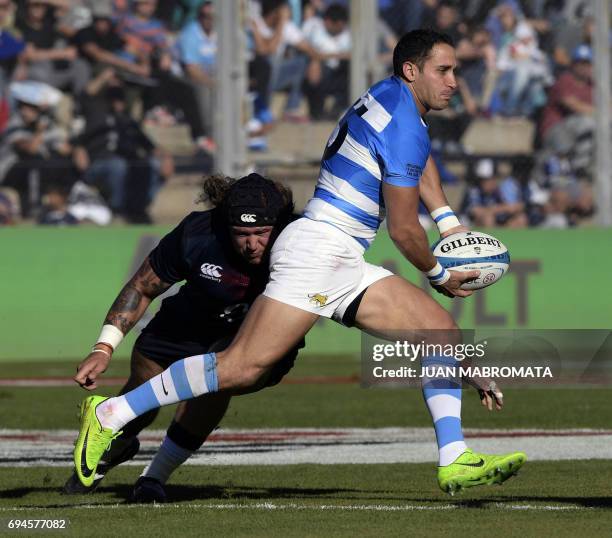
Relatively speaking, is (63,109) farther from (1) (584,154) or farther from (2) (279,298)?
(2) (279,298)

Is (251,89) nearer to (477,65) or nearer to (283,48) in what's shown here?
(283,48)

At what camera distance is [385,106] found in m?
6.85

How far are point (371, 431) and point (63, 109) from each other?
9.29 m

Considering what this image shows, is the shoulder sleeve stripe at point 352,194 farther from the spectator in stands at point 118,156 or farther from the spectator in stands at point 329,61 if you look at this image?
the spectator in stands at point 118,156

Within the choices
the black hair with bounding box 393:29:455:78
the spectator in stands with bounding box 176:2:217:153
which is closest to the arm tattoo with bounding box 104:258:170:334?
the black hair with bounding box 393:29:455:78

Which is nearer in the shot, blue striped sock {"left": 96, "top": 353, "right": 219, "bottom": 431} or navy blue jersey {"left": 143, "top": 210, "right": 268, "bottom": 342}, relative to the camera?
blue striped sock {"left": 96, "top": 353, "right": 219, "bottom": 431}

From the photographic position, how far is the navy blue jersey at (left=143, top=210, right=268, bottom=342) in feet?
23.6

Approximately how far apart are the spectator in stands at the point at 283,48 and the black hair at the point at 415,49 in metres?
11.0

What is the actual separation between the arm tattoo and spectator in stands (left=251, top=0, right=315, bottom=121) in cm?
1090

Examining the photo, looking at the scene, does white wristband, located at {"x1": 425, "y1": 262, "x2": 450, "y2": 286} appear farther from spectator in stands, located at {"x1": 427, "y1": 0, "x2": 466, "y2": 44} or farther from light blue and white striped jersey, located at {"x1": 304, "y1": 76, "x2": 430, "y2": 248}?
spectator in stands, located at {"x1": 427, "y1": 0, "x2": 466, "y2": 44}

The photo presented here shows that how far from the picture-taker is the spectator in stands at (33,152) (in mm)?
17734

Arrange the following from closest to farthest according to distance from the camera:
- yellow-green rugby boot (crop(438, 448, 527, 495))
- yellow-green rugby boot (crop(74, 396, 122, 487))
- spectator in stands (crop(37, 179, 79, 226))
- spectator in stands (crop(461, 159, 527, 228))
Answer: yellow-green rugby boot (crop(438, 448, 527, 495)), yellow-green rugby boot (crop(74, 396, 122, 487)), spectator in stands (crop(37, 179, 79, 226)), spectator in stands (crop(461, 159, 527, 228))

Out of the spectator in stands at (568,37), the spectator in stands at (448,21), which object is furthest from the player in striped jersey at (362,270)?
the spectator in stands at (568,37)

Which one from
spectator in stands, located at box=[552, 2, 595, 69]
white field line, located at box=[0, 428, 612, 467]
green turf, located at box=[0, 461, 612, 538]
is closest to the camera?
green turf, located at box=[0, 461, 612, 538]
